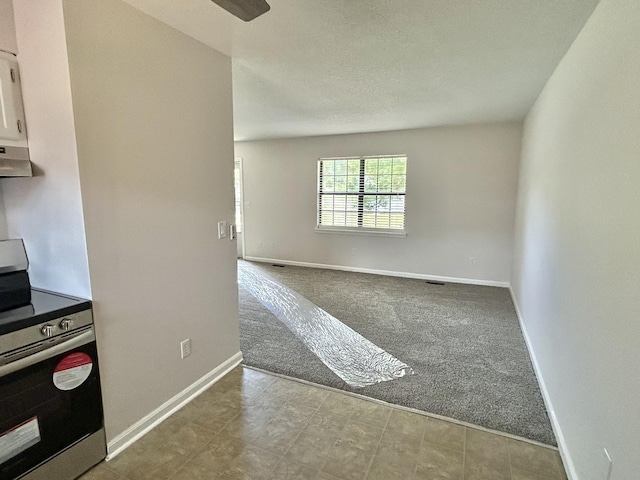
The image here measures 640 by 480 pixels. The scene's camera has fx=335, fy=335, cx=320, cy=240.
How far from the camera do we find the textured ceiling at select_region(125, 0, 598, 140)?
177cm

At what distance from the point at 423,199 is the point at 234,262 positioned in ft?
11.9

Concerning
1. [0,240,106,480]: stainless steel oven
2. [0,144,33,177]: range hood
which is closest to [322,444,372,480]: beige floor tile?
[0,240,106,480]: stainless steel oven

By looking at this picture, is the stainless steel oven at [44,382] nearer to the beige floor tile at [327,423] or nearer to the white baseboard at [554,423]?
the beige floor tile at [327,423]

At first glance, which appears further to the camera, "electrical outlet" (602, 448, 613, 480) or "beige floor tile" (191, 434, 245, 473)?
"beige floor tile" (191, 434, 245, 473)

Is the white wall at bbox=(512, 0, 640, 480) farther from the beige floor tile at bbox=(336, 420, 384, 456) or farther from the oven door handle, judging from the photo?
the oven door handle

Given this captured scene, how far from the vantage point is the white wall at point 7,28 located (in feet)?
5.27

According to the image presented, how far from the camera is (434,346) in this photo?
10.2 ft

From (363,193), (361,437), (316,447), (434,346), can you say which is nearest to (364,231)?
(363,193)

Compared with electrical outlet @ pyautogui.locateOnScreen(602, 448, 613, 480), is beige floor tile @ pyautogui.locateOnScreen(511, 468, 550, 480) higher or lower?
lower

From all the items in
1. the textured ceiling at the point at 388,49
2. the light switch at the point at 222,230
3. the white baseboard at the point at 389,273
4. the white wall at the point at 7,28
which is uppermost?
the textured ceiling at the point at 388,49

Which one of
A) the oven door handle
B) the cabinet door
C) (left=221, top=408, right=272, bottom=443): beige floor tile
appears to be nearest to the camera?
the oven door handle

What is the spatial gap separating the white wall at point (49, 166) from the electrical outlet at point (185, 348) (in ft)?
2.42

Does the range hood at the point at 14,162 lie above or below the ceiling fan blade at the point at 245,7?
below

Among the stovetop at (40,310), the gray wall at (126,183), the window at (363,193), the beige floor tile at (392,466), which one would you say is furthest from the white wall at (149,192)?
the window at (363,193)
